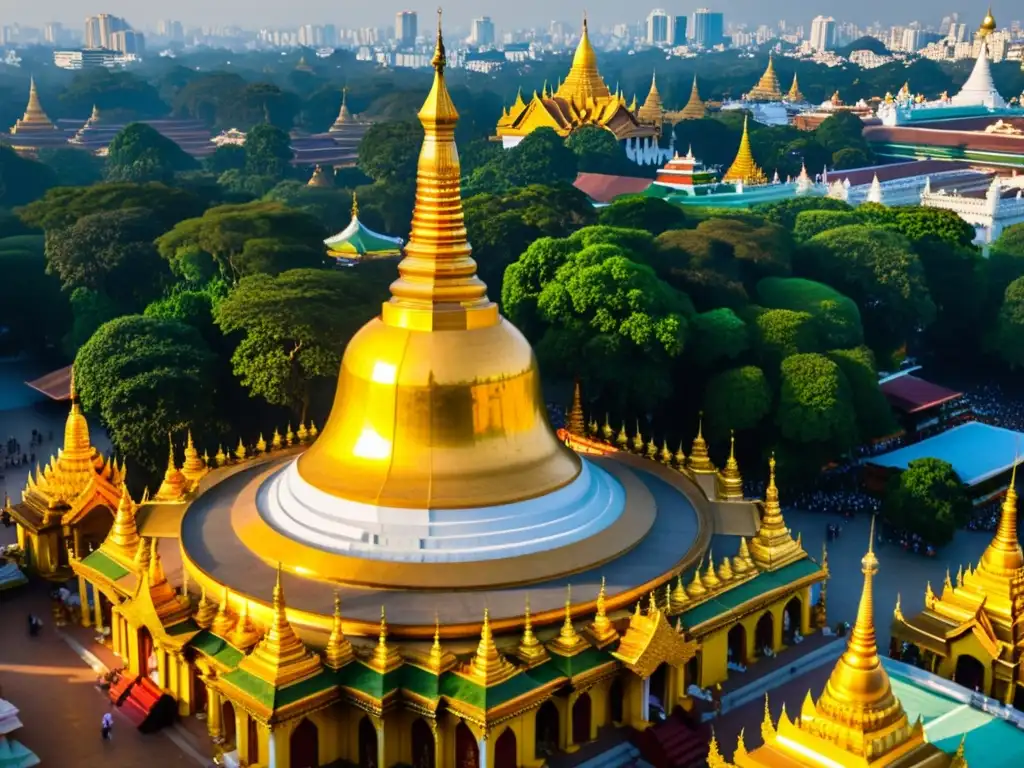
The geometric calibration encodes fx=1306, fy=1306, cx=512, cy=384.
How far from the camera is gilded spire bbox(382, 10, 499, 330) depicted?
20031 millimetres

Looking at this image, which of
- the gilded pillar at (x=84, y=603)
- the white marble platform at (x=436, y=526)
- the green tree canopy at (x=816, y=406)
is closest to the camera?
the white marble platform at (x=436, y=526)

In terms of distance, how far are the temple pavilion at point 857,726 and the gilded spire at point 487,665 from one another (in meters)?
4.28

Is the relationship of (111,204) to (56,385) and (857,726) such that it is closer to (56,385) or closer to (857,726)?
(56,385)

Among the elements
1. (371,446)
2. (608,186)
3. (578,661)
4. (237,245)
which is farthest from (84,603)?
(608,186)

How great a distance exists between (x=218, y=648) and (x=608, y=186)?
2097 inches

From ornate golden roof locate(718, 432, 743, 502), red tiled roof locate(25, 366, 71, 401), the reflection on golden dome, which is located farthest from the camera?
red tiled roof locate(25, 366, 71, 401)

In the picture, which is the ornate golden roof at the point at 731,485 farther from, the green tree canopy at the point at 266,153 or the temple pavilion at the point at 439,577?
the green tree canopy at the point at 266,153

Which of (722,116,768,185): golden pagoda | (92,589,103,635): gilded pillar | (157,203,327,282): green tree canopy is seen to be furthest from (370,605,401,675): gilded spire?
(722,116,768,185): golden pagoda

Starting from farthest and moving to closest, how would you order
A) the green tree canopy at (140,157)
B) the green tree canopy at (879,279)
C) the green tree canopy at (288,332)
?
the green tree canopy at (140,157) < the green tree canopy at (879,279) < the green tree canopy at (288,332)

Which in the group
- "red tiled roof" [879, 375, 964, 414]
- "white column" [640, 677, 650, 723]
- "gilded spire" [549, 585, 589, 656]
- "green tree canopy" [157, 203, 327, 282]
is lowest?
"red tiled roof" [879, 375, 964, 414]

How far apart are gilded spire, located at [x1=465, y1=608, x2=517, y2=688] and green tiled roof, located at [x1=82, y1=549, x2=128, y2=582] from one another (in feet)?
21.4

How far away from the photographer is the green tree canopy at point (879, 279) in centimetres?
4322

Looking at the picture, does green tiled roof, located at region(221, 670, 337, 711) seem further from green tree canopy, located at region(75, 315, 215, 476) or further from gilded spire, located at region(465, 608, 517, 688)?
green tree canopy, located at region(75, 315, 215, 476)

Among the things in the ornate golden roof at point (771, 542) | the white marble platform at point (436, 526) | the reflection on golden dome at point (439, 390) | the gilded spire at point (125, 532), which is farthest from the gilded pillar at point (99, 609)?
the ornate golden roof at point (771, 542)
